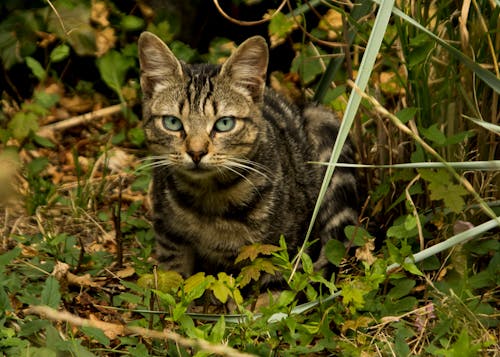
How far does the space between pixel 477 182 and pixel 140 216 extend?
1.79 metres

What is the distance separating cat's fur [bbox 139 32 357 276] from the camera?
11.4 ft

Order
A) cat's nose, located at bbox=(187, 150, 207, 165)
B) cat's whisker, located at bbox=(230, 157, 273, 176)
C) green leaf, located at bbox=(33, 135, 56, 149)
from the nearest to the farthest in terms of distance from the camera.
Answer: cat's nose, located at bbox=(187, 150, 207, 165)
cat's whisker, located at bbox=(230, 157, 273, 176)
green leaf, located at bbox=(33, 135, 56, 149)

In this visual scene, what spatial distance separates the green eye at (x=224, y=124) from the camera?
351cm

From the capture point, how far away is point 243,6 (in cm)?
555

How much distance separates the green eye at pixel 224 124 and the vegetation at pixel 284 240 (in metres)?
0.41

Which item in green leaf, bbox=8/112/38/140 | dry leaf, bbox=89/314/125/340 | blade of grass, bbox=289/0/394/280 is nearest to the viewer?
blade of grass, bbox=289/0/394/280

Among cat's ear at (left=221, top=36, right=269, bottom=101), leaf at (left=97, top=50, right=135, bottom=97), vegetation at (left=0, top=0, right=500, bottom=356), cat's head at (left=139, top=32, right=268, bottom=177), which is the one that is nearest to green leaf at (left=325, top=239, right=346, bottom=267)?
vegetation at (left=0, top=0, right=500, bottom=356)

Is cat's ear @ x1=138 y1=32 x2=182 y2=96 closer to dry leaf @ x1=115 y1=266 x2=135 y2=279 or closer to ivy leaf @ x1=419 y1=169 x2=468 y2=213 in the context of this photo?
dry leaf @ x1=115 y1=266 x2=135 y2=279

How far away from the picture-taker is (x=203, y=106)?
3.51 meters

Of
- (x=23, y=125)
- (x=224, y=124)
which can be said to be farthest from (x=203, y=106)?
(x=23, y=125)

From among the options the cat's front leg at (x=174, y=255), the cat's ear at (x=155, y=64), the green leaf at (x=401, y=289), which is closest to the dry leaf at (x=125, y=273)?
the cat's front leg at (x=174, y=255)

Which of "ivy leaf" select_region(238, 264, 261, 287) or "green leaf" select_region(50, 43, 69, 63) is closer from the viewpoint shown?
"ivy leaf" select_region(238, 264, 261, 287)

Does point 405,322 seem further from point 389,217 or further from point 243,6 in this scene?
point 243,6

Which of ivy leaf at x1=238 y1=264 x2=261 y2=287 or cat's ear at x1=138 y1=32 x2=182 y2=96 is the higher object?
cat's ear at x1=138 y1=32 x2=182 y2=96
